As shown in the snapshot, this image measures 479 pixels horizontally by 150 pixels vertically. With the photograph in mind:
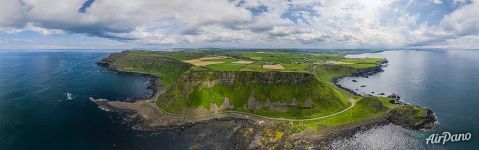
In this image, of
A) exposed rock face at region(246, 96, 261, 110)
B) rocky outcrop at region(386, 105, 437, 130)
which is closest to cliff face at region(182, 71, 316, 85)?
exposed rock face at region(246, 96, 261, 110)

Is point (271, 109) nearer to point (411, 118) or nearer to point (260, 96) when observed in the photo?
point (260, 96)

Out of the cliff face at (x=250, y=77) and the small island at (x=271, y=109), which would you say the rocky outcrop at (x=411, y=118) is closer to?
the small island at (x=271, y=109)

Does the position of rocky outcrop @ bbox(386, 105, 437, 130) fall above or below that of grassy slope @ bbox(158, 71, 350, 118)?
below

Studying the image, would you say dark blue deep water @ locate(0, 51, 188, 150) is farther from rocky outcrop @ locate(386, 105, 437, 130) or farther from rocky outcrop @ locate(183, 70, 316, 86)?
rocky outcrop @ locate(386, 105, 437, 130)

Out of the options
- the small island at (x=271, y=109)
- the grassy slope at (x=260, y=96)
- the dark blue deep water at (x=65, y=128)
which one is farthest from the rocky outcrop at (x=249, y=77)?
the dark blue deep water at (x=65, y=128)

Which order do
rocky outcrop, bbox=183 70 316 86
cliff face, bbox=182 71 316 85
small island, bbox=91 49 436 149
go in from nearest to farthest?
small island, bbox=91 49 436 149
cliff face, bbox=182 71 316 85
rocky outcrop, bbox=183 70 316 86

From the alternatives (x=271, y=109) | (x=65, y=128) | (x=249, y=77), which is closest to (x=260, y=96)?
(x=271, y=109)

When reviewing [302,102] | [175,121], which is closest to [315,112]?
[302,102]

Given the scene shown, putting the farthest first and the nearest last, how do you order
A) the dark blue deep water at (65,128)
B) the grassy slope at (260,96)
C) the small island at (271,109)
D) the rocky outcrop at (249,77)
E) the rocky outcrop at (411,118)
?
the rocky outcrop at (249,77)
the grassy slope at (260,96)
the rocky outcrop at (411,118)
the small island at (271,109)
the dark blue deep water at (65,128)

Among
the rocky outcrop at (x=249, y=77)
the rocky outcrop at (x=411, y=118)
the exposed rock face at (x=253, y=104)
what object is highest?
the rocky outcrop at (x=249, y=77)

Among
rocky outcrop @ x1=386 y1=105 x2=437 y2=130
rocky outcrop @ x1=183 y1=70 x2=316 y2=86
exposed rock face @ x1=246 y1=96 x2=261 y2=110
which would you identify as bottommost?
rocky outcrop @ x1=386 y1=105 x2=437 y2=130

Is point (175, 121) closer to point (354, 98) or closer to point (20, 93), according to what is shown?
point (354, 98)
